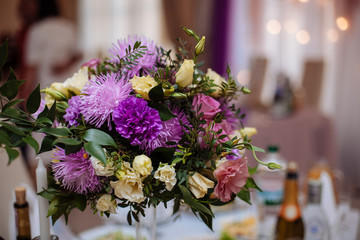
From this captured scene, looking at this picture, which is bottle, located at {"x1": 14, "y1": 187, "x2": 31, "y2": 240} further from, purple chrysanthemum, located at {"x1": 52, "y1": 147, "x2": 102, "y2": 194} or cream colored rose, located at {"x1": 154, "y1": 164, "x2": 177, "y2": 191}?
cream colored rose, located at {"x1": 154, "y1": 164, "x2": 177, "y2": 191}

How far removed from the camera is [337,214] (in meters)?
1.31

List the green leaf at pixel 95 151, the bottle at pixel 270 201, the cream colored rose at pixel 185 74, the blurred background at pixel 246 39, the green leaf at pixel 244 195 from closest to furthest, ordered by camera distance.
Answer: the green leaf at pixel 95 151 < the cream colored rose at pixel 185 74 < the green leaf at pixel 244 195 < the bottle at pixel 270 201 < the blurred background at pixel 246 39

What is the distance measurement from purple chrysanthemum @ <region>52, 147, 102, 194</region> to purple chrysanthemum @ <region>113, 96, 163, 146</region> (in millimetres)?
81

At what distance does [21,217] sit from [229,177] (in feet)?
1.46

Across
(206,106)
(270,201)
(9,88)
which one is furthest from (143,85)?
(270,201)

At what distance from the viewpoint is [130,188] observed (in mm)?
665

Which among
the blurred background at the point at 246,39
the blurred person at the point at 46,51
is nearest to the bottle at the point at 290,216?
the blurred background at the point at 246,39

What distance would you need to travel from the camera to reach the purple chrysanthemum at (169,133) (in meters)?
0.69

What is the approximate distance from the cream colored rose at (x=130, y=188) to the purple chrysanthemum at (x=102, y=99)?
0.10 metres

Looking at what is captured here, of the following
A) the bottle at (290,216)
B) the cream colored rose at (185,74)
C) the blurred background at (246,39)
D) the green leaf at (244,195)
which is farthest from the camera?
the blurred background at (246,39)

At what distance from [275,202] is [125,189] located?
763 millimetres

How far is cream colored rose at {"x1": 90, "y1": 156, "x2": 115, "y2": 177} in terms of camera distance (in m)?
0.64

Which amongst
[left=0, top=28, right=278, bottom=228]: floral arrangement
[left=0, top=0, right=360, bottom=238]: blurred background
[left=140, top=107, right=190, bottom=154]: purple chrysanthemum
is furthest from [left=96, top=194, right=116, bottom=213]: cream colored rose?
[left=0, top=0, right=360, bottom=238]: blurred background

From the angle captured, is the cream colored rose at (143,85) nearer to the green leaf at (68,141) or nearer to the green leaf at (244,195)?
the green leaf at (68,141)
